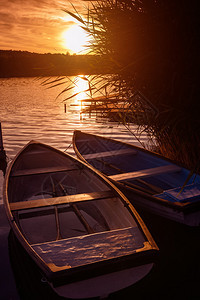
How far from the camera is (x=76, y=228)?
5.35 m

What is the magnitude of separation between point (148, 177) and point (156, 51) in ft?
10.7

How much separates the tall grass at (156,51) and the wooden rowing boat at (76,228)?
4.77 feet

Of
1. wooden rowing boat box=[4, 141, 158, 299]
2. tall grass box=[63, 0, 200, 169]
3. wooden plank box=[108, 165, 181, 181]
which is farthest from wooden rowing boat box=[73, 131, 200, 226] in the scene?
tall grass box=[63, 0, 200, 169]

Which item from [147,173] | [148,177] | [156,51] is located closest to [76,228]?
[147,173]

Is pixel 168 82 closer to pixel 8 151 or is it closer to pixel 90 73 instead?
pixel 90 73

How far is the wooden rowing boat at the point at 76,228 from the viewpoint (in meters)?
3.32

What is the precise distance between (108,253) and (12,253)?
2.26 meters

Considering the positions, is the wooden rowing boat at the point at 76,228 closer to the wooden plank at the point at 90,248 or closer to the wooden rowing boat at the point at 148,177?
the wooden plank at the point at 90,248

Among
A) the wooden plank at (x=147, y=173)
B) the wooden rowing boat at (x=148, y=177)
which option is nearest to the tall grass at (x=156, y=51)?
the wooden rowing boat at (x=148, y=177)

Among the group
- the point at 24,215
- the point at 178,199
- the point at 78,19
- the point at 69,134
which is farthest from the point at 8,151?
the point at 178,199

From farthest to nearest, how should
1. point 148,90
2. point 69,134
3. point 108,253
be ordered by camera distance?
point 69,134
point 148,90
point 108,253

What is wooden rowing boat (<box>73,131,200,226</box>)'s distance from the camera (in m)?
4.80

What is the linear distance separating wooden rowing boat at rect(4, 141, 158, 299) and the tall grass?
1454 mm

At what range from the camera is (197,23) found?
434 cm
